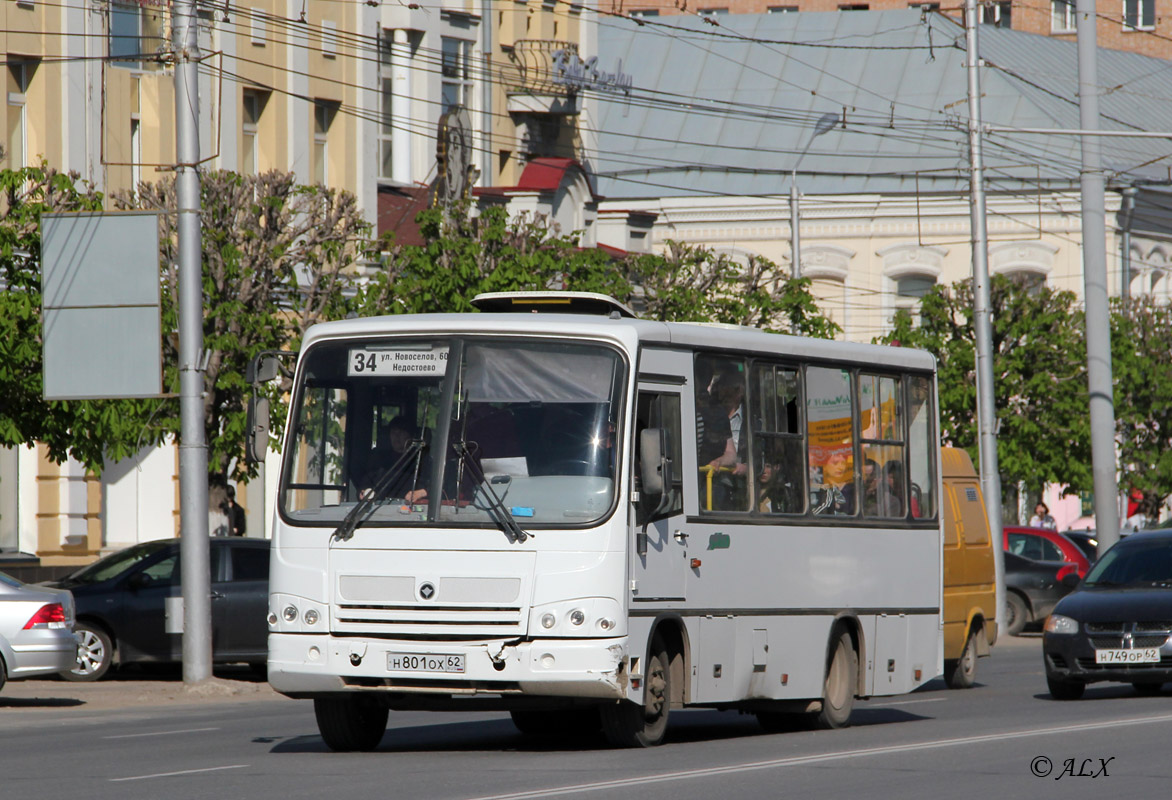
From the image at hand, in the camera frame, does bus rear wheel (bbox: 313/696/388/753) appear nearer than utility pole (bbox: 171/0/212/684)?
Yes

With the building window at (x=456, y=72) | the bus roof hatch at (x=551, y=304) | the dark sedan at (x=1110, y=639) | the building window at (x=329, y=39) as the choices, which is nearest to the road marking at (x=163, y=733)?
the bus roof hatch at (x=551, y=304)

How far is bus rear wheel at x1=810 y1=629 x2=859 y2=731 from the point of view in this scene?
53.6ft

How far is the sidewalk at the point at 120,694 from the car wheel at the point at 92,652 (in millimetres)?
123

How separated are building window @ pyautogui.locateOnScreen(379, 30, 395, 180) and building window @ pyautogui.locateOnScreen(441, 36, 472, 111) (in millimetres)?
1950

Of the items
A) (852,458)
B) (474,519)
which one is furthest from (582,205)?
(474,519)

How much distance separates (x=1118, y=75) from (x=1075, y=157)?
1031cm

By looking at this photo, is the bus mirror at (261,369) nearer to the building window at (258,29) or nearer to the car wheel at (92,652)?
the car wheel at (92,652)

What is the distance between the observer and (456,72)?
47000mm

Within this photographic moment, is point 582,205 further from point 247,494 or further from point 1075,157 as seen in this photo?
point 1075,157

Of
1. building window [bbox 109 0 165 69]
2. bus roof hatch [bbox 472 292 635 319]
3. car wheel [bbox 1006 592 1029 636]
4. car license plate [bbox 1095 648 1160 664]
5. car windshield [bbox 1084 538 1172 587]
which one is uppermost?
building window [bbox 109 0 165 69]

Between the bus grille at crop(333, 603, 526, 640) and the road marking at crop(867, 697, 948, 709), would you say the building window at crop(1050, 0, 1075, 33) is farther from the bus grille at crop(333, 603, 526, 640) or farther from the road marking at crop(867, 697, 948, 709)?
the bus grille at crop(333, 603, 526, 640)

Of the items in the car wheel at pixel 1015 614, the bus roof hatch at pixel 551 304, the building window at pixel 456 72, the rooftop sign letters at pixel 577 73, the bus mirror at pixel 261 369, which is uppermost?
the rooftop sign letters at pixel 577 73

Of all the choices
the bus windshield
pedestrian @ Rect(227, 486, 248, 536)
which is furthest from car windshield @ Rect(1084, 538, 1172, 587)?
pedestrian @ Rect(227, 486, 248, 536)

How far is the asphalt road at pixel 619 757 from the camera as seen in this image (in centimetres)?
1184
